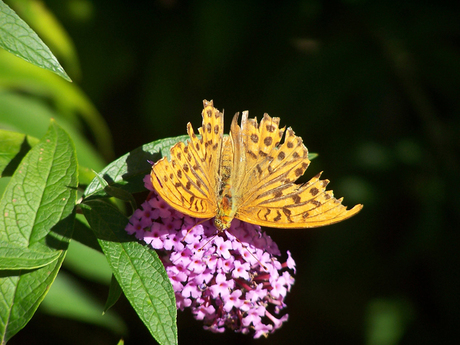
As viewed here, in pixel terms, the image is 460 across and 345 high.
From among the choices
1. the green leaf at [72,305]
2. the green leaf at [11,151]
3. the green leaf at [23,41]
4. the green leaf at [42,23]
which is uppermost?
the green leaf at [42,23]

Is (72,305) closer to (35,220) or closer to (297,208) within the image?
(35,220)

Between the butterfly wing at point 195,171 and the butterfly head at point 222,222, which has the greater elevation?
the butterfly wing at point 195,171

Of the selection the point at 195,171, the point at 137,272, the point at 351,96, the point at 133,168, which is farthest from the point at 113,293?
the point at 351,96

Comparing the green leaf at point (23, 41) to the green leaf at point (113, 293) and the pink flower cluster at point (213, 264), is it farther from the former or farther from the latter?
the green leaf at point (113, 293)

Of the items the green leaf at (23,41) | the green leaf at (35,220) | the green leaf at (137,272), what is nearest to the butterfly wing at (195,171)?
the green leaf at (137,272)

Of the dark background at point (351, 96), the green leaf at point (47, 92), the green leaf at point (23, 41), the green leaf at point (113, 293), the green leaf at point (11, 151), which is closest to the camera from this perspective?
the green leaf at point (23, 41)

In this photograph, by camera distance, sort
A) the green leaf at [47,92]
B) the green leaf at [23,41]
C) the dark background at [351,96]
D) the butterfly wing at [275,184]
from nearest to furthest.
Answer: the green leaf at [23,41] → the butterfly wing at [275,184] → the green leaf at [47,92] → the dark background at [351,96]

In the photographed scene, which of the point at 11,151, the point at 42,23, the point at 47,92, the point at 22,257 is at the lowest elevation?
the point at 22,257

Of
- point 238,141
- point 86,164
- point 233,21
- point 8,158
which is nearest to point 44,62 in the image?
point 8,158
